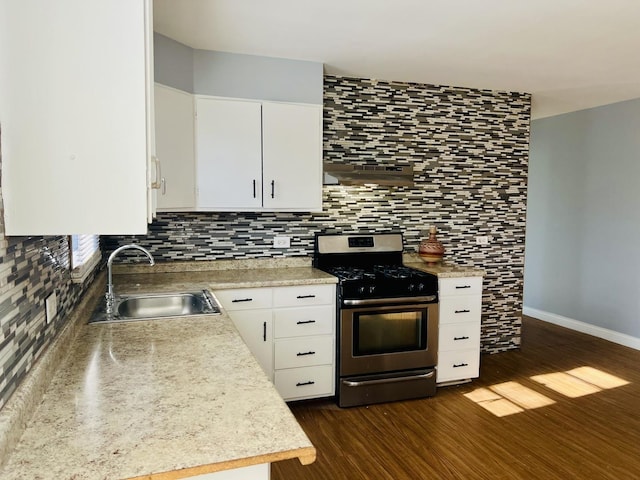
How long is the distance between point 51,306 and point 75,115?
702 mm

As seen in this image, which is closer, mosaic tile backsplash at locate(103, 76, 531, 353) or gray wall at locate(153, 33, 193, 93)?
gray wall at locate(153, 33, 193, 93)

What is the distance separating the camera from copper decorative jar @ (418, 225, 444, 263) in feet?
12.4

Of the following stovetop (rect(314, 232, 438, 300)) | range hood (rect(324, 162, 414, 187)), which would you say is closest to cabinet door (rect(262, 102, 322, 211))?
range hood (rect(324, 162, 414, 187))

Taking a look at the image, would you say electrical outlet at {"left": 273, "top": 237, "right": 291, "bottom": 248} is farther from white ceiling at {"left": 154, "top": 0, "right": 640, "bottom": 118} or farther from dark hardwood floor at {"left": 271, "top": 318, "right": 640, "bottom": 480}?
white ceiling at {"left": 154, "top": 0, "right": 640, "bottom": 118}

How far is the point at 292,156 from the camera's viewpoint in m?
3.32

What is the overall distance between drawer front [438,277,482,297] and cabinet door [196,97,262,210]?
151 cm

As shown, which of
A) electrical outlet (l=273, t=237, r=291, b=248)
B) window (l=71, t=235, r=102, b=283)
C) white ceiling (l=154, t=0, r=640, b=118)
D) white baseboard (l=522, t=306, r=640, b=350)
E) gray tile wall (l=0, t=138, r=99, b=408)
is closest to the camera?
gray tile wall (l=0, t=138, r=99, b=408)

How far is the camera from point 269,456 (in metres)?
0.98

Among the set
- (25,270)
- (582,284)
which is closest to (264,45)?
(25,270)

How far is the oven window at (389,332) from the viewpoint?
10.4ft

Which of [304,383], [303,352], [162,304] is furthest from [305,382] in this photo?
[162,304]

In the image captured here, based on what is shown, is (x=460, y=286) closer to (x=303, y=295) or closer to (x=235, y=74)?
(x=303, y=295)

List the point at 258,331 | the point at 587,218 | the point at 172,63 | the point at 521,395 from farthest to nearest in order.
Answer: the point at 587,218
the point at 521,395
the point at 258,331
the point at 172,63

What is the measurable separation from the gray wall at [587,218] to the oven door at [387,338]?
2.61 meters
